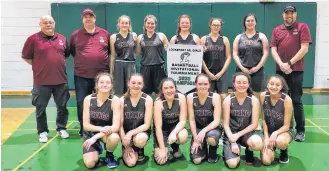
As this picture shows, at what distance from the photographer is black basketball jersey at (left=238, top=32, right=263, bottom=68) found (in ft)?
16.4

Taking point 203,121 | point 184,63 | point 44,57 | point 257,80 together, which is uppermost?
point 44,57

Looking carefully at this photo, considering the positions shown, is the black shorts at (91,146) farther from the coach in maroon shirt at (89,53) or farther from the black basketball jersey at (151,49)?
the black basketball jersey at (151,49)

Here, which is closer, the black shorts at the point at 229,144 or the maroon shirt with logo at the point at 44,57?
the black shorts at the point at 229,144

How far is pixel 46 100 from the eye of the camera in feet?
17.0

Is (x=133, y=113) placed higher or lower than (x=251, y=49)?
lower

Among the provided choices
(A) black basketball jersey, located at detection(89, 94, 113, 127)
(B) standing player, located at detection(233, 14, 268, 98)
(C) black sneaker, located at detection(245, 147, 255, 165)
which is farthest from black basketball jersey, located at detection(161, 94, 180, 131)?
(B) standing player, located at detection(233, 14, 268, 98)

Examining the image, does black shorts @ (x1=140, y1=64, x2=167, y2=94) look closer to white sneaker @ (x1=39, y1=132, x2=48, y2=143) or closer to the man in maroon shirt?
the man in maroon shirt

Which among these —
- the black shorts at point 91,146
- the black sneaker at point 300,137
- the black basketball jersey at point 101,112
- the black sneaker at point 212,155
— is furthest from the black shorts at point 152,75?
the black sneaker at point 300,137

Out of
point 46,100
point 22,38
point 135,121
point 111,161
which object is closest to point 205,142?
point 135,121

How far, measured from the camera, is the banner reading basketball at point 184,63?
5129 mm

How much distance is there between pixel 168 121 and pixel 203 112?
1.45 feet

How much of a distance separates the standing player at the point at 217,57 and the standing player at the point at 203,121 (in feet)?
2.73

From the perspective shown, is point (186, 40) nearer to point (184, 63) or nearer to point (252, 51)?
point (184, 63)

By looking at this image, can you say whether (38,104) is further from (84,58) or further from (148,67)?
(148,67)
